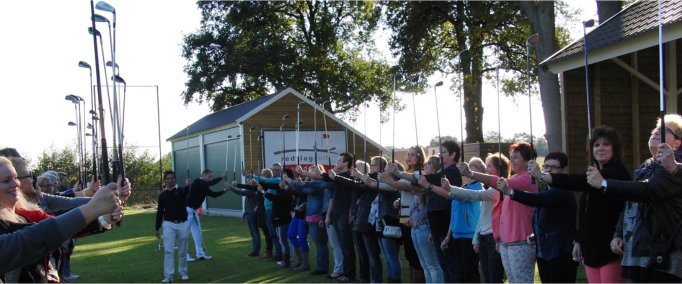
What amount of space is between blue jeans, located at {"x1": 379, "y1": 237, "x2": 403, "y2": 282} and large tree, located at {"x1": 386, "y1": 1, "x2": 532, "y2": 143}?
15103 mm

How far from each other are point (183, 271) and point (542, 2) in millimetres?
9094

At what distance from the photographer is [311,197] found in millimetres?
10945

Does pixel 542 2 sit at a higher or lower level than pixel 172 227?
higher

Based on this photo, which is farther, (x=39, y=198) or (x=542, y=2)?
(x=542, y=2)

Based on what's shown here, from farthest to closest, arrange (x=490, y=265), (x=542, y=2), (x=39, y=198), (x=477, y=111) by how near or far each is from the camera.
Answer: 1. (x=477, y=111)
2. (x=542, y=2)
3. (x=490, y=265)
4. (x=39, y=198)

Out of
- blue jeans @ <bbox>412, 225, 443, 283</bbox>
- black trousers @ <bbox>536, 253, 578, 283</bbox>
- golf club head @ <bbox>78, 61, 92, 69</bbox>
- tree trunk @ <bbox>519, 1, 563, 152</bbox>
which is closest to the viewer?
black trousers @ <bbox>536, 253, 578, 283</bbox>

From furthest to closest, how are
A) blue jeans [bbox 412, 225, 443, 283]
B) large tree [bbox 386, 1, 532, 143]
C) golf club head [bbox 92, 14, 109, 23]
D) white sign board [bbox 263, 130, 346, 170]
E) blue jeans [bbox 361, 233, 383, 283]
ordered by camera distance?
white sign board [bbox 263, 130, 346, 170], large tree [bbox 386, 1, 532, 143], blue jeans [bbox 361, 233, 383, 283], blue jeans [bbox 412, 225, 443, 283], golf club head [bbox 92, 14, 109, 23]

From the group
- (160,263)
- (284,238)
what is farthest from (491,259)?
(160,263)

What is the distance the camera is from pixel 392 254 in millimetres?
8852

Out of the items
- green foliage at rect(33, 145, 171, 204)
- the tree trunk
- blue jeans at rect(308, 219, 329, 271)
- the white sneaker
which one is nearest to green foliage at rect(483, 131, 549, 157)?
the tree trunk

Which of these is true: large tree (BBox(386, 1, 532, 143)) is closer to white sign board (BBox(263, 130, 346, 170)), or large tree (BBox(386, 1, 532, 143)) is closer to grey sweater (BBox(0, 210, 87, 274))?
white sign board (BBox(263, 130, 346, 170))

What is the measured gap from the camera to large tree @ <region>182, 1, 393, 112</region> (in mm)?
35219

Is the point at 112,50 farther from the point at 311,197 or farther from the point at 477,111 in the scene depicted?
the point at 477,111

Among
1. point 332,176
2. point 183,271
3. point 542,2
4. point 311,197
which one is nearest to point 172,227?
point 183,271
